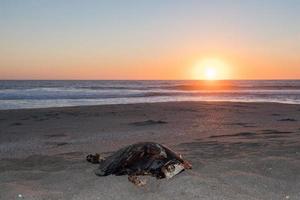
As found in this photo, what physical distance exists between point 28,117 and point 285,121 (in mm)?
9594

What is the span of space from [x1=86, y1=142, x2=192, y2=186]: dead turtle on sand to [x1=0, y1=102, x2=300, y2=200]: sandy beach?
0.44ft

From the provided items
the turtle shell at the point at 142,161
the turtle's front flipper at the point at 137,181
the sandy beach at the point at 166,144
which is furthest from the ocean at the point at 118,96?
the turtle's front flipper at the point at 137,181

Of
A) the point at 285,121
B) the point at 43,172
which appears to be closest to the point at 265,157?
the point at 43,172

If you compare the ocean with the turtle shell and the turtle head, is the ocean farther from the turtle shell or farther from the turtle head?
the turtle head

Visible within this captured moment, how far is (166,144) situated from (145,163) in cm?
409

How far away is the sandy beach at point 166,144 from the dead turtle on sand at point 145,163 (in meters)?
0.13

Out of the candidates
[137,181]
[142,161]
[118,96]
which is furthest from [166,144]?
[118,96]

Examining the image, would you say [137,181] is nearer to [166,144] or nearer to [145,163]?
[145,163]

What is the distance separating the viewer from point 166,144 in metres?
10.4

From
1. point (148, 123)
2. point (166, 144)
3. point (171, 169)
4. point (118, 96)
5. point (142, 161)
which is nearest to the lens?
point (171, 169)

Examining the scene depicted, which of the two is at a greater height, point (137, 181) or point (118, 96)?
point (137, 181)

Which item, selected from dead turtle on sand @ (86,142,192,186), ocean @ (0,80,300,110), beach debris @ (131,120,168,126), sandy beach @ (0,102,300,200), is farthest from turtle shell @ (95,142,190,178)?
ocean @ (0,80,300,110)

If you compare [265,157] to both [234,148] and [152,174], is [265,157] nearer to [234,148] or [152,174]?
[234,148]

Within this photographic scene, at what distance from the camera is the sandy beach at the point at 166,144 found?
19.4 ft
